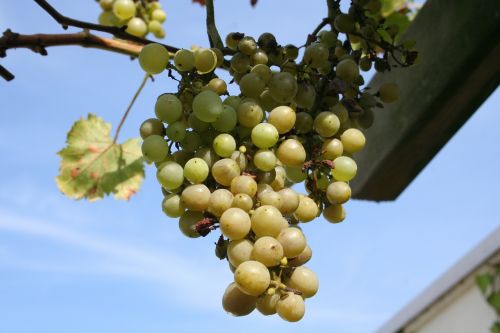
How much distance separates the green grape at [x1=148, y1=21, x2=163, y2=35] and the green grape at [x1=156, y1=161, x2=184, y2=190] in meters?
1.17

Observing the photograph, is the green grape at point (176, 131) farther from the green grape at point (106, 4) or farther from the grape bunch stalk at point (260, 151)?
the green grape at point (106, 4)

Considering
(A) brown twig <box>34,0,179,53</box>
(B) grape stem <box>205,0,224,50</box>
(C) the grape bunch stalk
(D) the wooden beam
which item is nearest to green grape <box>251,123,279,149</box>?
(C) the grape bunch stalk

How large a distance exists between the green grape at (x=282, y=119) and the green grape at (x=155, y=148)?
5.4 inches

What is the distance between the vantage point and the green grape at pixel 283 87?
0.78 meters

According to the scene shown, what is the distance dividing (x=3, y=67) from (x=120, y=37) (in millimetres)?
200

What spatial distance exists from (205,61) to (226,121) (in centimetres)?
11

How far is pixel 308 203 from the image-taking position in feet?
2.39

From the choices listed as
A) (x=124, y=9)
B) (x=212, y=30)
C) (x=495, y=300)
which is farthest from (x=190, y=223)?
(x=495, y=300)

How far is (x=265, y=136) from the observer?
72cm

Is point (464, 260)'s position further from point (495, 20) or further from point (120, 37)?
point (120, 37)

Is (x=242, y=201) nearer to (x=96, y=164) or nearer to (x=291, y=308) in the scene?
(x=291, y=308)

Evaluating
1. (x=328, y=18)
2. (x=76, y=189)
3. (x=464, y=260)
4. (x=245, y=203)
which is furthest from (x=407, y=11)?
(x=464, y=260)

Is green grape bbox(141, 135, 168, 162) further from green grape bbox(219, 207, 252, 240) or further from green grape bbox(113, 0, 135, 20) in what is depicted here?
green grape bbox(113, 0, 135, 20)

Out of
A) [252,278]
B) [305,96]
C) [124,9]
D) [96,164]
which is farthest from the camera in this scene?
[124,9]
